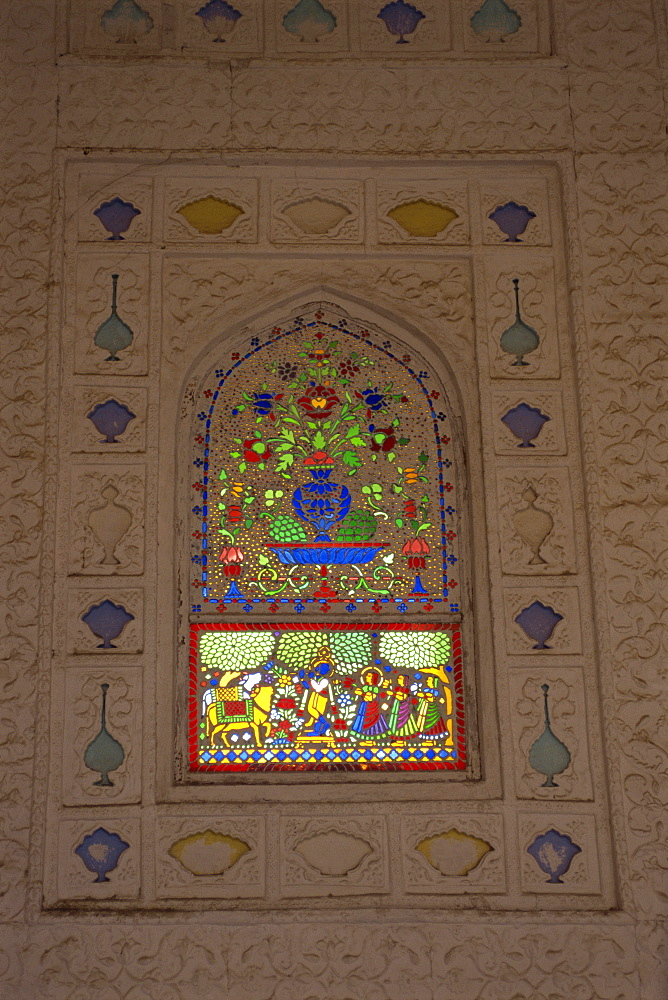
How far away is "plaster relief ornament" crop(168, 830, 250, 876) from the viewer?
13.1 ft

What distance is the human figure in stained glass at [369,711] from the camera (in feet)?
13.8

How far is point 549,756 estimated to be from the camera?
13.5 ft

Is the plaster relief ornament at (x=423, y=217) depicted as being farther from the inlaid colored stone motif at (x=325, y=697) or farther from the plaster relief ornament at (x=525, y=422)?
the inlaid colored stone motif at (x=325, y=697)

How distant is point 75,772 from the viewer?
13.3 ft

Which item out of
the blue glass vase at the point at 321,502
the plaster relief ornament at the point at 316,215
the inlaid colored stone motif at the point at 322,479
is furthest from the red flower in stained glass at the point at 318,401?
the plaster relief ornament at the point at 316,215

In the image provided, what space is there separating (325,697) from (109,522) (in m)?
1.03

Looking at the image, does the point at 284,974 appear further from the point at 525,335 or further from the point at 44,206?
the point at 44,206

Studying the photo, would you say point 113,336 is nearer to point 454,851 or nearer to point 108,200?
point 108,200

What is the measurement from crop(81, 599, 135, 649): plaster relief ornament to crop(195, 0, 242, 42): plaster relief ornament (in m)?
2.42

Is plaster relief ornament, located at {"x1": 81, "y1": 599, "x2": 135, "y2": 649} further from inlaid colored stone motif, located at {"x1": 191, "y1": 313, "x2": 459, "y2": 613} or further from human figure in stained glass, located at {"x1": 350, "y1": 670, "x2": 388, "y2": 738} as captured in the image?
human figure in stained glass, located at {"x1": 350, "y1": 670, "x2": 388, "y2": 738}

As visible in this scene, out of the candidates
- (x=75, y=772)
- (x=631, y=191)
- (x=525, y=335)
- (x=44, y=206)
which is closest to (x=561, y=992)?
(x=75, y=772)

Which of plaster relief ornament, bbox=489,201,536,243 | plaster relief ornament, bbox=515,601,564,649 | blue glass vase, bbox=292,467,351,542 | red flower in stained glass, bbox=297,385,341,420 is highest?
plaster relief ornament, bbox=489,201,536,243

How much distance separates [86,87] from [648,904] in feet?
12.4

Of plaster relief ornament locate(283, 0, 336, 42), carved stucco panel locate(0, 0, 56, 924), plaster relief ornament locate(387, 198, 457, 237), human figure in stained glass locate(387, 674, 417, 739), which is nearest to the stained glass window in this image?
human figure in stained glass locate(387, 674, 417, 739)
